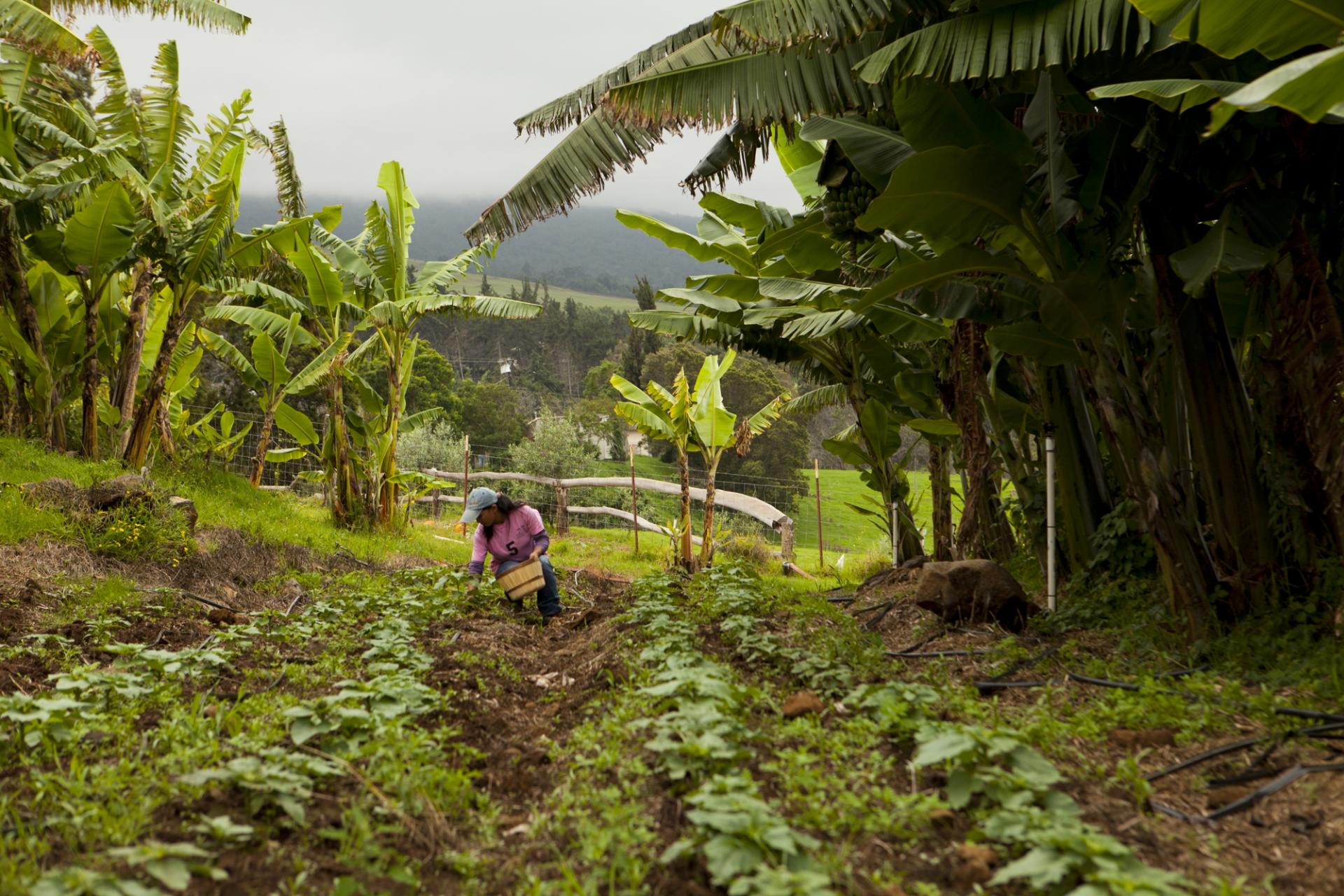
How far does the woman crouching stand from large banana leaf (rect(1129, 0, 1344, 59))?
5.95 metres

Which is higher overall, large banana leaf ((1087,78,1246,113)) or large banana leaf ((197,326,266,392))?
large banana leaf ((1087,78,1246,113))

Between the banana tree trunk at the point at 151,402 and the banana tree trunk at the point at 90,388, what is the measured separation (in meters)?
0.35

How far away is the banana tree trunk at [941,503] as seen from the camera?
30.0ft

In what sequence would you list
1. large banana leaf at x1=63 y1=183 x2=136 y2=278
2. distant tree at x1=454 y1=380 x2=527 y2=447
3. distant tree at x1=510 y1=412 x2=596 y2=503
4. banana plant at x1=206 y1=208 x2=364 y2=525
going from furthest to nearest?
distant tree at x1=454 y1=380 x2=527 y2=447
distant tree at x1=510 y1=412 x2=596 y2=503
banana plant at x1=206 y1=208 x2=364 y2=525
large banana leaf at x1=63 y1=183 x2=136 y2=278

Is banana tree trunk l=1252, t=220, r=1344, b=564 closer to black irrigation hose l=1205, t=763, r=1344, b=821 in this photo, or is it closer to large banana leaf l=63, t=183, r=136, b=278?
black irrigation hose l=1205, t=763, r=1344, b=821

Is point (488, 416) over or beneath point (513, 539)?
over

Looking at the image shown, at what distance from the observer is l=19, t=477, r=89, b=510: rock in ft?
26.5

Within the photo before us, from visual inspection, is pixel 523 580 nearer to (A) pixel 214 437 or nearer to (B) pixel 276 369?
(B) pixel 276 369

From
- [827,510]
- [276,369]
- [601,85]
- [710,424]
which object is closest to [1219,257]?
[601,85]

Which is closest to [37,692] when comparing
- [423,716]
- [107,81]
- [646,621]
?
[423,716]

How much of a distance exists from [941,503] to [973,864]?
7441mm

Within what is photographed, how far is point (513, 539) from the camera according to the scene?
8.23 meters

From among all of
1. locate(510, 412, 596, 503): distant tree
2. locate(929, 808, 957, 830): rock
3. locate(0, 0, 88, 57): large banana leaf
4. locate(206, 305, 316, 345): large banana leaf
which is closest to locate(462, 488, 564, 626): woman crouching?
locate(929, 808, 957, 830): rock

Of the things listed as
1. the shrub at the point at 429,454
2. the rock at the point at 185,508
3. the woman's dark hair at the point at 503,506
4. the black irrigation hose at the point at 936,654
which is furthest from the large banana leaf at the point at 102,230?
the shrub at the point at 429,454
